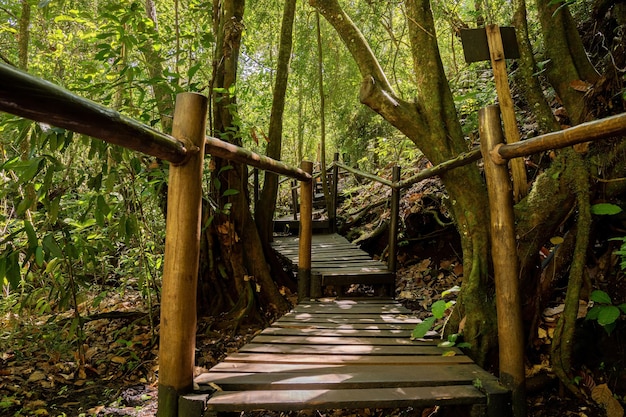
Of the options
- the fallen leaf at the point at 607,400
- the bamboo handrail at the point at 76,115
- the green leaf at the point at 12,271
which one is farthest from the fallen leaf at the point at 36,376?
the fallen leaf at the point at 607,400

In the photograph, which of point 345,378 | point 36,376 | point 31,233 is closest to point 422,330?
point 345,378

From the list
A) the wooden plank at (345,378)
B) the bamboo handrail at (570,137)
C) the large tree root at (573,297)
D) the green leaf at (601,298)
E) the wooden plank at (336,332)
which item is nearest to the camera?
the bamboo handrail at (570,137)

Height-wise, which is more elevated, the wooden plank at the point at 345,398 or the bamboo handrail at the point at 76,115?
the bamboo handrail at the point at 76,115

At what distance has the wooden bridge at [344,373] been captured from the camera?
168cm

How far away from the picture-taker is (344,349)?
90.4 inches

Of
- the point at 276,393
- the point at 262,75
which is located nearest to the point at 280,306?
the point at 276,393

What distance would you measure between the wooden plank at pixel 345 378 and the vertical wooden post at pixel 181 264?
149 millimetres

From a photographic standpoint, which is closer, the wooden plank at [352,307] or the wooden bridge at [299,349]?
the wooden bridge at [299,349]

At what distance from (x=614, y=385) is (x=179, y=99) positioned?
2.80 meters

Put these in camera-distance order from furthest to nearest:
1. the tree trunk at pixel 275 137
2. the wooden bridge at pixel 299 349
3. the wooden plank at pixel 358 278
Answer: the tree trunk at pixel 275 137, the wooden plank at pixel 358 278, the wooden bridge at pixel 299 349

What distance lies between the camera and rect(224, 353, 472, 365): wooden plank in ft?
6.84

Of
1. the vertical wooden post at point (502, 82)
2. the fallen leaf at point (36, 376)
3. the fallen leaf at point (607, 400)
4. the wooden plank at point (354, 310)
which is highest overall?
the vertical wooden post at point (502, 82)

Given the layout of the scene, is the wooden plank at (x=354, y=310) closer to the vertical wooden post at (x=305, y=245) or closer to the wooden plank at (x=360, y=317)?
the wooden plank at (x=360, y=317)

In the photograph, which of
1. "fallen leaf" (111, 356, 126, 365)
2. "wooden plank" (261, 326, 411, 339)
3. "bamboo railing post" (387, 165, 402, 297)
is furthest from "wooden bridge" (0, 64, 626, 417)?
"fallen leaf" (111, 356, 126, 365)
